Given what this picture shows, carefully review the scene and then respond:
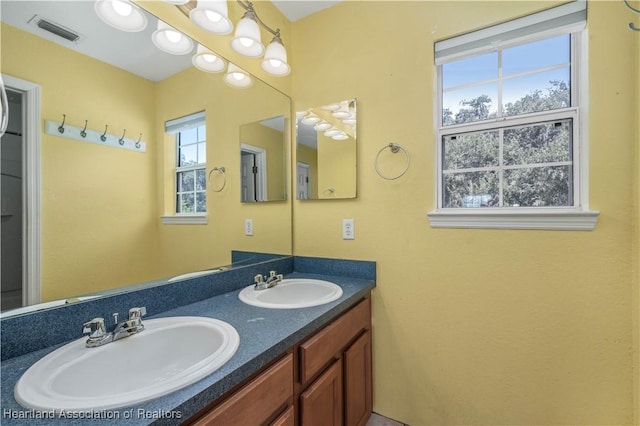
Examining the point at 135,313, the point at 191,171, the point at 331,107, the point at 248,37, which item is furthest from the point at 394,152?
the point at 135,313

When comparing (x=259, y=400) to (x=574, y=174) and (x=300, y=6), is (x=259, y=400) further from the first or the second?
(x=300, y=6)

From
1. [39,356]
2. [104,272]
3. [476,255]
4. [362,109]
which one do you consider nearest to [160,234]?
[104,272]

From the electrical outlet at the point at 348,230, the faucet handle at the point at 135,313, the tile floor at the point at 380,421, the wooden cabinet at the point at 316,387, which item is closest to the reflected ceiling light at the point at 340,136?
the electrical outlet at the point at 348,230

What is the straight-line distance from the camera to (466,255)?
1.43 m

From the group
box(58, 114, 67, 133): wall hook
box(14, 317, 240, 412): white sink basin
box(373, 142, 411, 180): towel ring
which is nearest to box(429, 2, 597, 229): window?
box(373, 142, 411, 180): towel ring

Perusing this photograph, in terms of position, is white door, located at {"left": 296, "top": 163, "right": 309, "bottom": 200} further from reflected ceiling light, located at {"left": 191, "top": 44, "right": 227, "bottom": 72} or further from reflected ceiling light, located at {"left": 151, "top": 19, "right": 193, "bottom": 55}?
reflected ceiling light, located at {"left": 151, "top": 19, "right": 193, "bottom": 55}

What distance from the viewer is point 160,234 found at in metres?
1.19

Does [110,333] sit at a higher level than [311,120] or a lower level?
lower

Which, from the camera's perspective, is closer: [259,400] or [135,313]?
[259,400]

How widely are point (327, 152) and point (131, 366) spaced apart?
1.45 m

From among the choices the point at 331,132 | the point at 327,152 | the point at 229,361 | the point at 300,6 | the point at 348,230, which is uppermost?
the point at 300,6

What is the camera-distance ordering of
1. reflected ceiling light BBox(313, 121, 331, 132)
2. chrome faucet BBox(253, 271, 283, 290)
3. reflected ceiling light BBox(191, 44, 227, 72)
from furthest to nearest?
1. reflected ceiling light BBox(313, 121, 331, 132)
2. chrome faucet BBox(253, 271, 283, 290)
3. reflected ceiling light BBox(191, 44, 227, 72)

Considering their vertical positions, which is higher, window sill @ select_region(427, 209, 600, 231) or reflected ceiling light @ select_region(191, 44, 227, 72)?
reflected ceiling light @ select_region(191, 44, 227, 72)

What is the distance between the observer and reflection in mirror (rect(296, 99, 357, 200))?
1.73 meters
